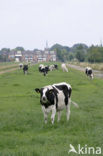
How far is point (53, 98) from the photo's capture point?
1284 cm

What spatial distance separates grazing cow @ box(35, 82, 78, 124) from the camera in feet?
41.7

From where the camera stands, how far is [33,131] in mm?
11609

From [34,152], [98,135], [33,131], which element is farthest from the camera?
[33,131]

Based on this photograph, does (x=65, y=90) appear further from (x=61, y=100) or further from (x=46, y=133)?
(x=46, y=133)

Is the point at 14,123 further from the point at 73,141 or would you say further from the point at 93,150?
the point at 93,150

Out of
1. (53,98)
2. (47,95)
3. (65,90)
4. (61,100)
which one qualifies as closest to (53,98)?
(53,98)

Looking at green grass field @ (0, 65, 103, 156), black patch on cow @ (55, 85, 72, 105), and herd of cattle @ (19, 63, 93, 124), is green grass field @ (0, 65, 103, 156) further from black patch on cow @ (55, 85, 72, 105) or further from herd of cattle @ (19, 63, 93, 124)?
black patch on cow @ (55, 85, 72, 105)

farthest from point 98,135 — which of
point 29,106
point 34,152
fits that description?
point 29,106

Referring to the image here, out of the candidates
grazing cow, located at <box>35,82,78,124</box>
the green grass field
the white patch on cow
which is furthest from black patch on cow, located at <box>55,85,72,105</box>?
the green grass field

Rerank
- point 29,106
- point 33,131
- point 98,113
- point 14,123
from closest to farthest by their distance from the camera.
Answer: point 33,131, point 14,123, point 98,113, point 29,106

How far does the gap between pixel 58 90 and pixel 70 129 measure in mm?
2141

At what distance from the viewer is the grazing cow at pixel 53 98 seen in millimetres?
12703

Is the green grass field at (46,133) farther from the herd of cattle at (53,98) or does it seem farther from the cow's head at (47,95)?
the cow's head at (47,95)

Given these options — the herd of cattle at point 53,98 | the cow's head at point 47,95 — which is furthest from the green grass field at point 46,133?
the cow's head at point 47,95
